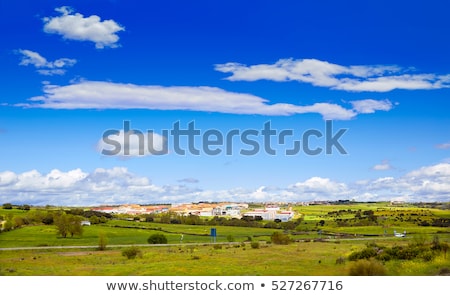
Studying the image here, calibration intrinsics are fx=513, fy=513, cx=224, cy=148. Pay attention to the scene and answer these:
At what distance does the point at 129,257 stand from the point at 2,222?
170 feet

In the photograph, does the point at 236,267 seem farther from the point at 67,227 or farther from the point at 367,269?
the point at 67,227

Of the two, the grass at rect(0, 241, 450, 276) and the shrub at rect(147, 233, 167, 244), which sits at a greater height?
the grass at rect(0, 241, 450, 276)

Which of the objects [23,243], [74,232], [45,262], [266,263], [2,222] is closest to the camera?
[266,263]

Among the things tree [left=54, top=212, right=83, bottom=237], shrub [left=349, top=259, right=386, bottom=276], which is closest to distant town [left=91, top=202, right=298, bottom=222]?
tree [left=54, top=212, right=83, bottom=237]

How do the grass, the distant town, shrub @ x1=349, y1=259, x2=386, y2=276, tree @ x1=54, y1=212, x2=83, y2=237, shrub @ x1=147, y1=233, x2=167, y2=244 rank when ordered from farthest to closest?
the distant town
tree @ x1=54, y1=212, x2=83, y2=237
shrub @ x1=147, y1=233, x2=167, y2=244
the grass
shrub @ x1=349, y1=259, x2=386, y2=276

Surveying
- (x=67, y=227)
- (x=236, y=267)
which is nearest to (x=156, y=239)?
(x=67, y=227)

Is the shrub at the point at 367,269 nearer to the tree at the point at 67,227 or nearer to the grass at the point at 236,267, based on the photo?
the grass at the point at 236,267

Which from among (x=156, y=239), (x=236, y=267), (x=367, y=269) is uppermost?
(x=367, y=269)

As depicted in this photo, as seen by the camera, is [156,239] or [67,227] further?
[67,227]

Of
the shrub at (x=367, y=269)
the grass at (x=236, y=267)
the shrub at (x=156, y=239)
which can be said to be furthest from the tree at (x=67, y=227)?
the shrub at (x=367, y=269)

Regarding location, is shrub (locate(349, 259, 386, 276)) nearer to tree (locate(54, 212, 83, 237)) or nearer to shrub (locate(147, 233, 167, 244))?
shrub (locate(147, 233, 167, 244))
